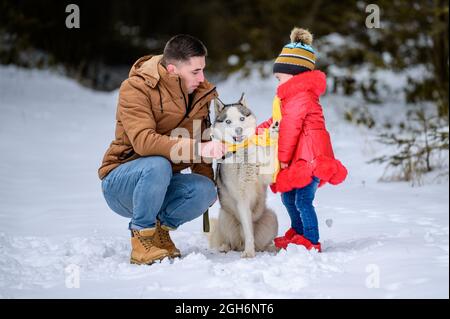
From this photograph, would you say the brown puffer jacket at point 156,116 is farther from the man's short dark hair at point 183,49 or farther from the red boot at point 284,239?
the red boot at point 284,239

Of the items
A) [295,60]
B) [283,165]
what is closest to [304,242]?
[283,165]

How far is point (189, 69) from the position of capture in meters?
3.58

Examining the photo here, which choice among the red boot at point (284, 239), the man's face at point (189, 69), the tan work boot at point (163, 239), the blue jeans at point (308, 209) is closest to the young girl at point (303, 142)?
the blue jeans at point (308, 209)

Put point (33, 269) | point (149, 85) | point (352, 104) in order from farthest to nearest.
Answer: point (352, 104)
point (149, 85)
point (33, 269)

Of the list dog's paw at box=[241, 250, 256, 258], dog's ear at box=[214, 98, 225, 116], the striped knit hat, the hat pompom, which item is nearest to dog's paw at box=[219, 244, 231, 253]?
dog's paw at box=[241, 250, 256, 258]

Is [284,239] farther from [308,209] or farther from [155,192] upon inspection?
[155,192]

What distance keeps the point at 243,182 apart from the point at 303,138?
17.6 inches

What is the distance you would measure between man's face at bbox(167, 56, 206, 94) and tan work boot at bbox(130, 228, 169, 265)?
902mm

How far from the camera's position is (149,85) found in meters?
3.59

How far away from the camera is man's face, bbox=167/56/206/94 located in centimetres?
358
